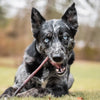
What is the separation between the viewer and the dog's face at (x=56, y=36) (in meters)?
5.93

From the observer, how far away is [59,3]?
78.6 feet

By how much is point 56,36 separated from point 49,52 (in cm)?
33

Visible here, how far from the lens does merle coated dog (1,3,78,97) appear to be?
6102mm

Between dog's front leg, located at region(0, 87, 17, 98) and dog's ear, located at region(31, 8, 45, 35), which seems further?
dog's ear, located at region(31, 8, 45, 35)

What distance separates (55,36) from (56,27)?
0.20 m

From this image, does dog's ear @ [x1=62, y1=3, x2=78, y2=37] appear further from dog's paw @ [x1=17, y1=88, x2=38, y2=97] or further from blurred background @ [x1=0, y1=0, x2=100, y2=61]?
blurred background @ [x1=0, y1=0, x2=100, y2=61]

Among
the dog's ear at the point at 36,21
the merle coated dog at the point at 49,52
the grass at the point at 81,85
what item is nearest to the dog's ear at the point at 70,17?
the merle coated dog at the point at 49,52

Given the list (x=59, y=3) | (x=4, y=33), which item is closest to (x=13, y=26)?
(x=4, y=33)

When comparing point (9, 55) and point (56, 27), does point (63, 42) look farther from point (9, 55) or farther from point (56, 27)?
point (9, 55)

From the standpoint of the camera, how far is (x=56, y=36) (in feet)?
20.0

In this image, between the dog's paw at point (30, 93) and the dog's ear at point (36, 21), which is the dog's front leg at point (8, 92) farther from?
the dog's ear at point (36, 21)

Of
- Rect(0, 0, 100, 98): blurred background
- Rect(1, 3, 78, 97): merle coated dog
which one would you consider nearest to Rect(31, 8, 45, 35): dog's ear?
Rect(1, 3, 78, 97): merle coated dog

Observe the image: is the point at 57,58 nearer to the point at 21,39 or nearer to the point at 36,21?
the point at 36,21

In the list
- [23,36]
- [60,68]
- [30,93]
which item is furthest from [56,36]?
[23,36]
